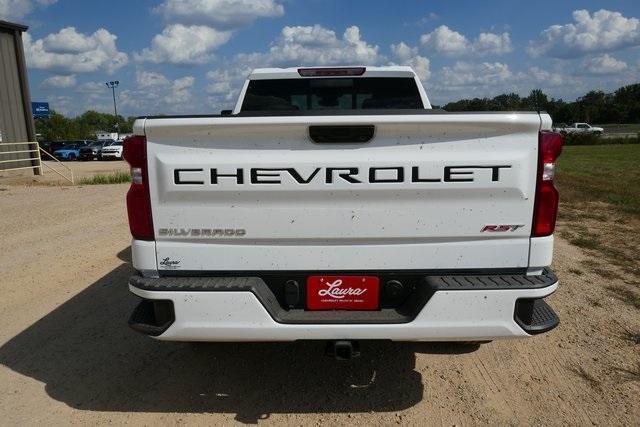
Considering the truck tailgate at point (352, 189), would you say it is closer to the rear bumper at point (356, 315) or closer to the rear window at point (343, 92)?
the rear bumper at point (356, 315)

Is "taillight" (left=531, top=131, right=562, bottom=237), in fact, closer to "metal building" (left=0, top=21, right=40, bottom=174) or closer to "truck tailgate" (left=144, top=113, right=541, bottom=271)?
"truck tailgate" (left=144, top=113, right=541, bottom=271)

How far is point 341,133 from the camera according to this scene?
2475 millimetres

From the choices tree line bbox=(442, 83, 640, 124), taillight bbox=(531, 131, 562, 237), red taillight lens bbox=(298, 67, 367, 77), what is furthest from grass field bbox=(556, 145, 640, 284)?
tree line bbox=(442, 83, 640, 124)

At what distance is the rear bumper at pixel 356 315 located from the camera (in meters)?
2.47

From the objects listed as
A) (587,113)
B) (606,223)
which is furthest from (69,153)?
(587,113)

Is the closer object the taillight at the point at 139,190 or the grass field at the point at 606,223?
the taillight at the point at 139,190

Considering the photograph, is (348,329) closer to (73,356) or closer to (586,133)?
(73,356)

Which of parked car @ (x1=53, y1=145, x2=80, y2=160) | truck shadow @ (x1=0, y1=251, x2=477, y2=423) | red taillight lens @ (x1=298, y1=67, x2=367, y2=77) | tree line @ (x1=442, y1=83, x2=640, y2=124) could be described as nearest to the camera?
truck shadow @ (x1=0, y1=251, x2=477, y2=423)

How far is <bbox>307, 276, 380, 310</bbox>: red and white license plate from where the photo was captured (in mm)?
2576

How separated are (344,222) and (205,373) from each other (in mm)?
1674

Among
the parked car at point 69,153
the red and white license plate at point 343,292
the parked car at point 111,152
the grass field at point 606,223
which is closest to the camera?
the red and white license plate at point 343,292

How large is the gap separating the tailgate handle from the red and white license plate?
2.38 feet

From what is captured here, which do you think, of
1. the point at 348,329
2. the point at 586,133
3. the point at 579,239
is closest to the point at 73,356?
the point at 348,329

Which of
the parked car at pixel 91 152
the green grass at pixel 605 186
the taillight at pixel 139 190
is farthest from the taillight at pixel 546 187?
the parked car at pixel 91 152
